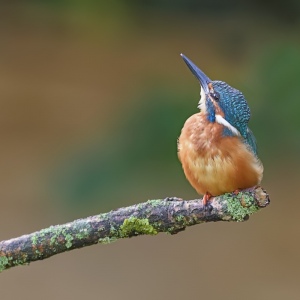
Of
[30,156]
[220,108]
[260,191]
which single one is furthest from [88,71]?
[260,191]

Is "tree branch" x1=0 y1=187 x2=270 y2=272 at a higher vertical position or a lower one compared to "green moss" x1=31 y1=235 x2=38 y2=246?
lower

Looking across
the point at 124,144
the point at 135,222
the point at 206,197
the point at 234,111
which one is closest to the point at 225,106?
the point at 234,111

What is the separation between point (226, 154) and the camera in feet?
6.31

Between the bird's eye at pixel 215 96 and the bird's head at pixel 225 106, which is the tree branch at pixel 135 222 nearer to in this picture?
the bird's head at pixel 225 106

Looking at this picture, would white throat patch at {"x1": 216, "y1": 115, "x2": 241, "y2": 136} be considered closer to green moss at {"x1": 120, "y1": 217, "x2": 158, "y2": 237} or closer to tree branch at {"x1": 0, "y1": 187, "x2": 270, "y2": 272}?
tree branch at {"x1": 0, "y1": 187, "x2": 270, "y2": 272}

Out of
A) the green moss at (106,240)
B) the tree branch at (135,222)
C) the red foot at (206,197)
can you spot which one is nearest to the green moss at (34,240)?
the tree branch at (135,222)

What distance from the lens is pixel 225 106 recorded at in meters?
2.09

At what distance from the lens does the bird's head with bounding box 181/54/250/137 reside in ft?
6.63

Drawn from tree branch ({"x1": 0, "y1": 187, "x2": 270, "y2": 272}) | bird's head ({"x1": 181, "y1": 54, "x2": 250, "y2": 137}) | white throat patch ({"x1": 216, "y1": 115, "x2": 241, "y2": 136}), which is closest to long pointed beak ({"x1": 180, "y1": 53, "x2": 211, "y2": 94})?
bird's head ({"x1": 181, "y1": 54, "x2": 250, "y2": 137})

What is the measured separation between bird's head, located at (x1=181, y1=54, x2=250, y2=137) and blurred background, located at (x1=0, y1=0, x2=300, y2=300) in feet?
4.13

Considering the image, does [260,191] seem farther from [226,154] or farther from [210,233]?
[210,233]

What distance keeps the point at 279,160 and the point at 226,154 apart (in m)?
1.78

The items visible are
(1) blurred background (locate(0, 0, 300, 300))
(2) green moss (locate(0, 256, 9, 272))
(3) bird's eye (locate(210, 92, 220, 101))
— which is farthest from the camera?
(1) blurred background (locate(0, 0, 300, 300))

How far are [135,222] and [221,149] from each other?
297 mm
